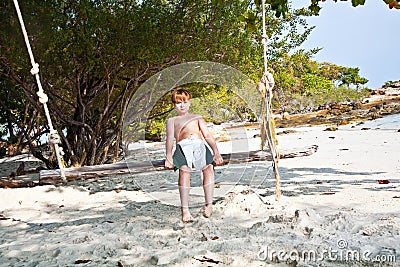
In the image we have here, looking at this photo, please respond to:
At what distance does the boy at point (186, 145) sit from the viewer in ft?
9.30

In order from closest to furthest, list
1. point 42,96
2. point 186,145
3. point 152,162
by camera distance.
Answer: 1. point 186,145
2. point 42,96
3. point 152,162

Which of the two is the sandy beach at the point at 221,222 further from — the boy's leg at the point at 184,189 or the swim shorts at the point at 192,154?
the swim shorts at the point at 192,154

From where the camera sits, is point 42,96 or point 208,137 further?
point 42,96

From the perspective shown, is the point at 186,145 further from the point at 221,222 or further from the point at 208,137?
the point at 221,222

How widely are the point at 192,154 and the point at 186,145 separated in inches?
2.9

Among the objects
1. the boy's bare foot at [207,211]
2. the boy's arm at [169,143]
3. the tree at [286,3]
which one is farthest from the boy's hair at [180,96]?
the tree at [286,3]

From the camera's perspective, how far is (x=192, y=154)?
284 cm

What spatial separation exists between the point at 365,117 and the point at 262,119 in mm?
10669

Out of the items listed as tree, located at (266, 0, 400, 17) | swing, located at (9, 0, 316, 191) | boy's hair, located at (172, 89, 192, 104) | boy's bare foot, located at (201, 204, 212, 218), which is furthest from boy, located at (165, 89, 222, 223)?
tree, located at (266, 0, 400, 17)

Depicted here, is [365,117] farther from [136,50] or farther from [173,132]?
[173,132]

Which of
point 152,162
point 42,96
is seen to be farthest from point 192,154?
point 42,96

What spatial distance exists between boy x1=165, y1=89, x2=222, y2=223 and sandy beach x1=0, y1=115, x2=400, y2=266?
0.30m

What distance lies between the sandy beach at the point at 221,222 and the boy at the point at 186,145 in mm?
295

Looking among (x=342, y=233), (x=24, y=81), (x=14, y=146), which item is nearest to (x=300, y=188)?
(x=342, y=233)
